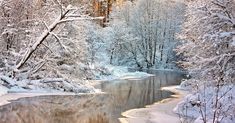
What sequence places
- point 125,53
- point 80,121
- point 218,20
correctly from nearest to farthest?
point 80,121, point 218,20, point 125,53

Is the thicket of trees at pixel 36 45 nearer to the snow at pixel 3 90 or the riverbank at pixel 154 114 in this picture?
the snow at pixel 3 90

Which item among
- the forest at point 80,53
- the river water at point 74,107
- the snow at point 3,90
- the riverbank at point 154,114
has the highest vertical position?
the forest at point 80,53

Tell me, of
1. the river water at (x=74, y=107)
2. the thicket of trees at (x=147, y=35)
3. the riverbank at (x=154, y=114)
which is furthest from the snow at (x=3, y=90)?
the thicket of trees at (x=147, y=35)

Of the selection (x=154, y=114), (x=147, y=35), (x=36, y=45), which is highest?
(x=147, y=35)

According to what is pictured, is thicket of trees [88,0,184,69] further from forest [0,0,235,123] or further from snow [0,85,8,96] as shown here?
snow [0,85,8,96]

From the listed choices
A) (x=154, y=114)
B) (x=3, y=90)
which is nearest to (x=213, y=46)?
(x=154, y=114)

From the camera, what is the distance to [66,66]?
2466 centimetres

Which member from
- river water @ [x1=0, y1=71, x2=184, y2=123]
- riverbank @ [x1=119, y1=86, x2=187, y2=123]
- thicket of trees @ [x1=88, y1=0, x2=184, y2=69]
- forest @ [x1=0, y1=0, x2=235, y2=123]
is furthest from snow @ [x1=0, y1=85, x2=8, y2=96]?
thicket of trees @ [x1=88, y1=0, x2=184, y2=69]

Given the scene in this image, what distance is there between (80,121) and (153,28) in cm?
4159

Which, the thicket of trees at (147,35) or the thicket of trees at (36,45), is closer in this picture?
the thicket of trees at (36,45)

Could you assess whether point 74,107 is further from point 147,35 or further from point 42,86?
point 147,35

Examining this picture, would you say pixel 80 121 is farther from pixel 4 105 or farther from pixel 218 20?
pixel 218 20

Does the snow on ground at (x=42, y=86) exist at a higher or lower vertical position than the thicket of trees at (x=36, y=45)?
lower

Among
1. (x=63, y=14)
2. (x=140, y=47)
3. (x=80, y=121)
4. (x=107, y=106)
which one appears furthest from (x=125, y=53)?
(x=80, y=121)
